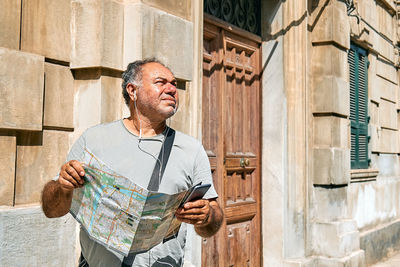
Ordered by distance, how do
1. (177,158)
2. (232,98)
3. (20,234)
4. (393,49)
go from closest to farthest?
(177,158), (20,234), (232,98), (393,49)

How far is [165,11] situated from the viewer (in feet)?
14.0

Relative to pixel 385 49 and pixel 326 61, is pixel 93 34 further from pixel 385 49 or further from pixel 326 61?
pixel 385 49

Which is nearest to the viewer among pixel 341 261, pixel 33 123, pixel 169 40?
pixel 33 123

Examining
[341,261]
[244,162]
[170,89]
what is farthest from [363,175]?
[170,89]

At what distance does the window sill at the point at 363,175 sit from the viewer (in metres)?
8.25

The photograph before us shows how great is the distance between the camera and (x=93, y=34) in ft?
12.4

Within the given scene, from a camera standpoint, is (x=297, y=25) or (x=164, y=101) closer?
(x=164, y=101)

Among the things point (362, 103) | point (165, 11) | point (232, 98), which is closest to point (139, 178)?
point (165, 11)

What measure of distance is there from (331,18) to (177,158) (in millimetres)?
5219

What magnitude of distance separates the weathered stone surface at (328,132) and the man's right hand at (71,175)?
530 centimetres

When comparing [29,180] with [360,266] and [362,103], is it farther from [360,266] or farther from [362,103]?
[362,103]

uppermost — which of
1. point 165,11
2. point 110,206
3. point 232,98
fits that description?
point 165,11

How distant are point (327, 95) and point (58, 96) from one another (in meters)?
4.31

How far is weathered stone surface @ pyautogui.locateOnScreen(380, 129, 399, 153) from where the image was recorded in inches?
389
